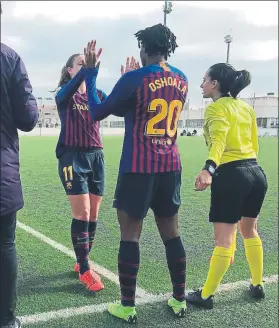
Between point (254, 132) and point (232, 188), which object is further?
point (254, 132)

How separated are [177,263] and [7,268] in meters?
1.33

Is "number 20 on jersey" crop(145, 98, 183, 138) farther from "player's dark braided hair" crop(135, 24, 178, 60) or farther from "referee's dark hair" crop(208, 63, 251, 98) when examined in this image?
"referee's dark hair" crop(208, 63, 251, 98)

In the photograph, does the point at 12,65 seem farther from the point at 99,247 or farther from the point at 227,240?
the point at 99,247

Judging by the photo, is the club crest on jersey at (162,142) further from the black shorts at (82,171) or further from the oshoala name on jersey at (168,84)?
the black shorts at (82,171)

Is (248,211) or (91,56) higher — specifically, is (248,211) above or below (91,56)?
below

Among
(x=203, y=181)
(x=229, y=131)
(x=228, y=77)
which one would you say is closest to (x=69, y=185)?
(x=203, y=181)

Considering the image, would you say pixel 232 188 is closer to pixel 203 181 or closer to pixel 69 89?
pixel 203 181

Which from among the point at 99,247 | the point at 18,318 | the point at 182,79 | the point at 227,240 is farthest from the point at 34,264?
the point at 182,79

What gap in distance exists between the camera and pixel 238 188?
11.7 ft

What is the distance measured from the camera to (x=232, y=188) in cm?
357

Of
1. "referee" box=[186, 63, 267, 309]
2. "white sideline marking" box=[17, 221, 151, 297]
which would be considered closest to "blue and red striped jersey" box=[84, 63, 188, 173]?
"referee" box=[186, 63, 267, 309]

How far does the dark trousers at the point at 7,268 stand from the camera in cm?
277

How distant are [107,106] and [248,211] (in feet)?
5.04

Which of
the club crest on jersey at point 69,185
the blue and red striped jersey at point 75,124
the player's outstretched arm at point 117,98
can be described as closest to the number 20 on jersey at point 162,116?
the player's outstretched arm at point 117,98
